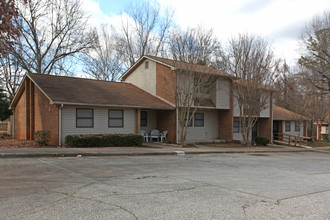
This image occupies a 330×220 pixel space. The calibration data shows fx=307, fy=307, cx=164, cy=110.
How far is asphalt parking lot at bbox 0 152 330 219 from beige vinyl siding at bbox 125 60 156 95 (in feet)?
45.5

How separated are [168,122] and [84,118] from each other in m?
6.51

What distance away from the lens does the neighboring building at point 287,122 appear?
32.7 m

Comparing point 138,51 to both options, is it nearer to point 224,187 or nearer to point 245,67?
point 245,67

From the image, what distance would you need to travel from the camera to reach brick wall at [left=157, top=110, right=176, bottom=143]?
72.6ft

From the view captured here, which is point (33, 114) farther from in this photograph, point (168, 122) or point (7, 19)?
point (7, 19)

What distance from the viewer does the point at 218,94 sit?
2455 cm

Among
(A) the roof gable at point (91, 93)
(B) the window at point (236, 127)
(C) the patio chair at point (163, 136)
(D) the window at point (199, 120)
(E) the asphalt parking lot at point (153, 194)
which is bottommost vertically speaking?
(E) the asphalt parking lot at point (153, 194)

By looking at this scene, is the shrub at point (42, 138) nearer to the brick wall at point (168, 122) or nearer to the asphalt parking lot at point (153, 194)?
the asphalt parking lot at point (153, 194)

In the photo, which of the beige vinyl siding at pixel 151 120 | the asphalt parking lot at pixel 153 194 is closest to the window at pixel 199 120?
the beige vinyl siding at pixel 151 120

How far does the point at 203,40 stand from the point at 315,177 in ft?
38.1

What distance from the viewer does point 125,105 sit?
19.7m

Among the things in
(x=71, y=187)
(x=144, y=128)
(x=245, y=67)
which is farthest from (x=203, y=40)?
(x=71, y=187)

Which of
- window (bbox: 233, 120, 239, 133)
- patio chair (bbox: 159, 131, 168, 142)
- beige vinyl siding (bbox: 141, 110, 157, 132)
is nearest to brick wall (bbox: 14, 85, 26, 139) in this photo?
beige vinyl siding (bbox: 141, 110, 157, 132)

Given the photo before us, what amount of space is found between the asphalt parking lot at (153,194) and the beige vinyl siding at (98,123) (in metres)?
Answer: 7.13
